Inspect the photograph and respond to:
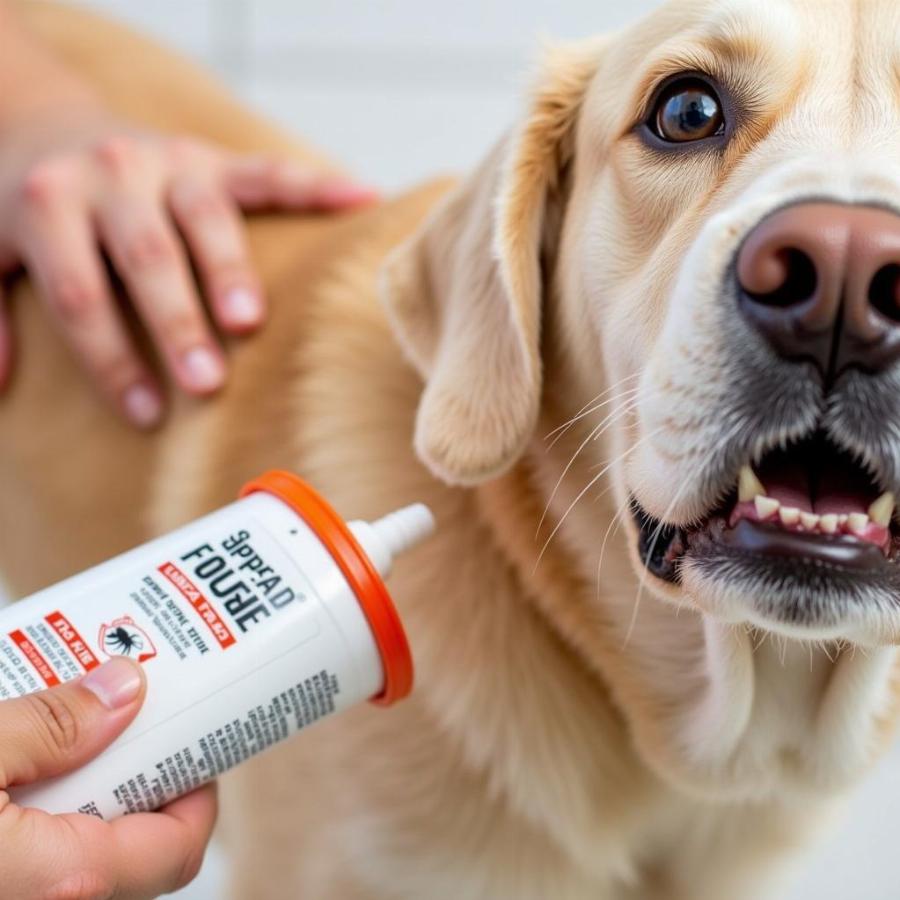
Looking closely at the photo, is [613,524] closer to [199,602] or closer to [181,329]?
[199,602]

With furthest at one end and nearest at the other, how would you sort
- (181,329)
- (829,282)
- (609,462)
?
(181,329) < (609,462) < (829,282)

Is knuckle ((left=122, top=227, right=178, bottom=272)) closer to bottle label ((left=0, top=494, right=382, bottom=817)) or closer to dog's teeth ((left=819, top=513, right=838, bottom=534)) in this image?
bottle label ((left=0, top=494, right=382, bottom=817))

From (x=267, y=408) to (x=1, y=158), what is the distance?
579 millimetres

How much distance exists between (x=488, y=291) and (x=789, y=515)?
0.43 m

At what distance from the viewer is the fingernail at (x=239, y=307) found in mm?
1434

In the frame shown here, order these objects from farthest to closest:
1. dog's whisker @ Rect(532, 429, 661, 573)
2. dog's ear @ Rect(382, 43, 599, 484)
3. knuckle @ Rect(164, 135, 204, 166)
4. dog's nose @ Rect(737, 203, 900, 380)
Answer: knuckle @ Rect(164, 135, 204, 166) → dog's ear @ Rect(382, 43, 599, 484) → dog's whisker @ Rect(532, 429, 661, 573) → dog's nose @ Rect(737, 203, 900, 380)

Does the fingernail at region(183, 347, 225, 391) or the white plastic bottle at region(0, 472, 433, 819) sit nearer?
the white plastic bottle at region(0, 472, 433, 819)

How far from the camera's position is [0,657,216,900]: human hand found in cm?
80

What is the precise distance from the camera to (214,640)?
35.1 inches

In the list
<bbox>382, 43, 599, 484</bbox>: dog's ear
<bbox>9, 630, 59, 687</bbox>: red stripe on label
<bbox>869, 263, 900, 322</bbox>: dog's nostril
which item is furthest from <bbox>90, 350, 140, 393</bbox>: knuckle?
<bbox>869, 263, 900, 322</bbox>: dog's nostril

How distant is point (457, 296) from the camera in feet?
3.92

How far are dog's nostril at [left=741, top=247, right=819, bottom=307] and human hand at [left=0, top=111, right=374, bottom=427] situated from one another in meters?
0.78

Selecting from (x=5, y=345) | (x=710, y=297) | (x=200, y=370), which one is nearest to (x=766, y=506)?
(x=710, y=297)

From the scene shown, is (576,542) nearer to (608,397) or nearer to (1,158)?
(608,397)
